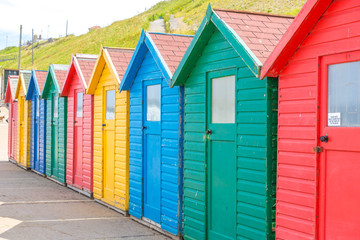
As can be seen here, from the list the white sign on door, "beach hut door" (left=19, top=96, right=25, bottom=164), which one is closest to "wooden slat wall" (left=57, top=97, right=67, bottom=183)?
"beach hut door" (left=19, top=96, right=25, bottom=164)

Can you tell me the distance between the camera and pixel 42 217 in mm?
9117

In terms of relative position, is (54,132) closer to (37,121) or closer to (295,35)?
(37,121)

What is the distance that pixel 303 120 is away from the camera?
4859 mm

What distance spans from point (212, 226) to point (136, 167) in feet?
8.87

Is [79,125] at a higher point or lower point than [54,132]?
higher

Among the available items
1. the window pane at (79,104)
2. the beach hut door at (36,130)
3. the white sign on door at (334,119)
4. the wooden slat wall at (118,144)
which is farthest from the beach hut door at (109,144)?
the beach hut door at (36,130)

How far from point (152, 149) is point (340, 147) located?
14.1 ft

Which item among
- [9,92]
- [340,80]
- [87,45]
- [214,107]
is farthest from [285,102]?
[87,45]

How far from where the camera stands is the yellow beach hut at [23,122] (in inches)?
697

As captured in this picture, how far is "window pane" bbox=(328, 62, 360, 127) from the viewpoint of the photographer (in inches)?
169

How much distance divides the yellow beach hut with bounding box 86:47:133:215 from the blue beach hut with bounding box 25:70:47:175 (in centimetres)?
516

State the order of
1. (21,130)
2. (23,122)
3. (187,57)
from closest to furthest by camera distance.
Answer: (187,57) → (23,122) → (21,130)

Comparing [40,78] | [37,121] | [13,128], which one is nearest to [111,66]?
[40,78]

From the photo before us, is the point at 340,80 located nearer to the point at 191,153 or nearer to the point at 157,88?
the point at 191,153
